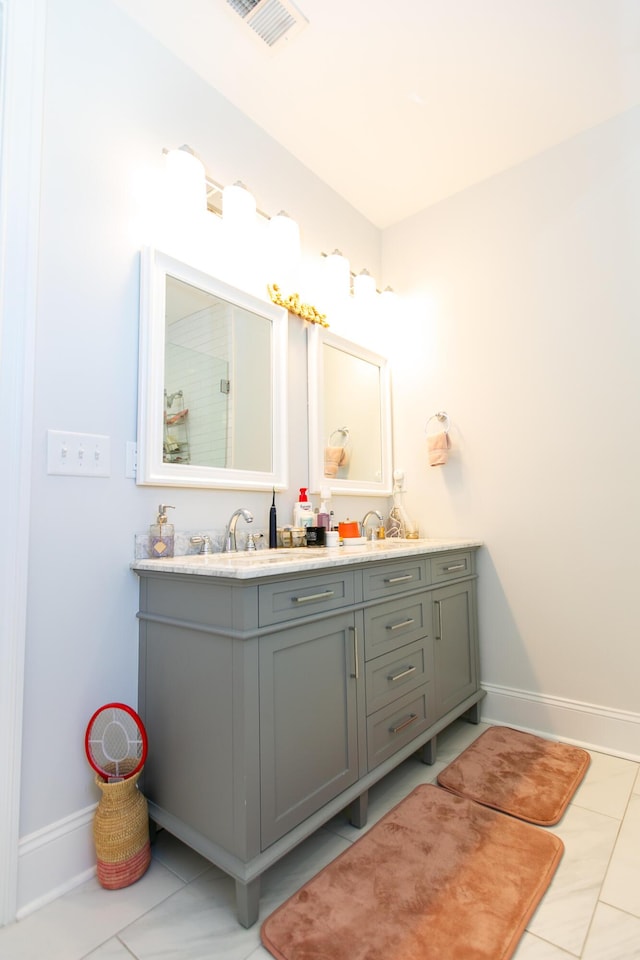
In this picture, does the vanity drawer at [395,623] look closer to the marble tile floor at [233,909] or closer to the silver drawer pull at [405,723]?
the silver drawer pull at [405,723]

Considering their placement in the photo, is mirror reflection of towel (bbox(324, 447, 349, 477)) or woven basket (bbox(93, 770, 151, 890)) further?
mirror reflection of towel (bbox(324, 447, 349, 477))

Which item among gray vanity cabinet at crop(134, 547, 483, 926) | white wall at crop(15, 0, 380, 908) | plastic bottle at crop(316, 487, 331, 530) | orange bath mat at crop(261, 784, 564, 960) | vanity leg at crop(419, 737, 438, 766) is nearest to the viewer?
orange bath mat at crop(261, 784, 564, 960)

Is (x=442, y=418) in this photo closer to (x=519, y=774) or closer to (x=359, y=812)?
(x=519, y=774)

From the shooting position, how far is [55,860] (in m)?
1.25

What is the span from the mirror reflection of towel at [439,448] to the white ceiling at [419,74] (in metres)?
1.37

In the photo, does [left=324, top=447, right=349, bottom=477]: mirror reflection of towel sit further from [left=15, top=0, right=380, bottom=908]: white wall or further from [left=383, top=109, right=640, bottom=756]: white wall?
[left=15, top=0, right=380, bottom=908]: white wall

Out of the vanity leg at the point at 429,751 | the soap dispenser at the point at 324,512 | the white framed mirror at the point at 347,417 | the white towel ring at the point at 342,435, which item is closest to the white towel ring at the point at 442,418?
the white framed mirror at the point at 347,417

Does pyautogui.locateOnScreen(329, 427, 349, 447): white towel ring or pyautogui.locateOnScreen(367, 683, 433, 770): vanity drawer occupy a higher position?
pyautogui.locateOnScreen(329, 427, 349, 447): white towel ring

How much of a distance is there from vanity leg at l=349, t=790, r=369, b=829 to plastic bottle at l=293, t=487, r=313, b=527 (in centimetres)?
98

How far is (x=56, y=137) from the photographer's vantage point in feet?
4.58

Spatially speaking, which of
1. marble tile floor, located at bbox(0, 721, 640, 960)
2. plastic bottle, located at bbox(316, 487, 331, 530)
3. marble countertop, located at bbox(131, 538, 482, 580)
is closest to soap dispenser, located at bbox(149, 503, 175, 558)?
marble countertop, located at bbox(131, 538, 482, 580)

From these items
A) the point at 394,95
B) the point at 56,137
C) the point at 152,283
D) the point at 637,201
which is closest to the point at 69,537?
the point at 152,283

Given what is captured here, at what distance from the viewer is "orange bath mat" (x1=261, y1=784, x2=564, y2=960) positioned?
1.06 meters

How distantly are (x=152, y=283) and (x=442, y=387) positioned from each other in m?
1.59
